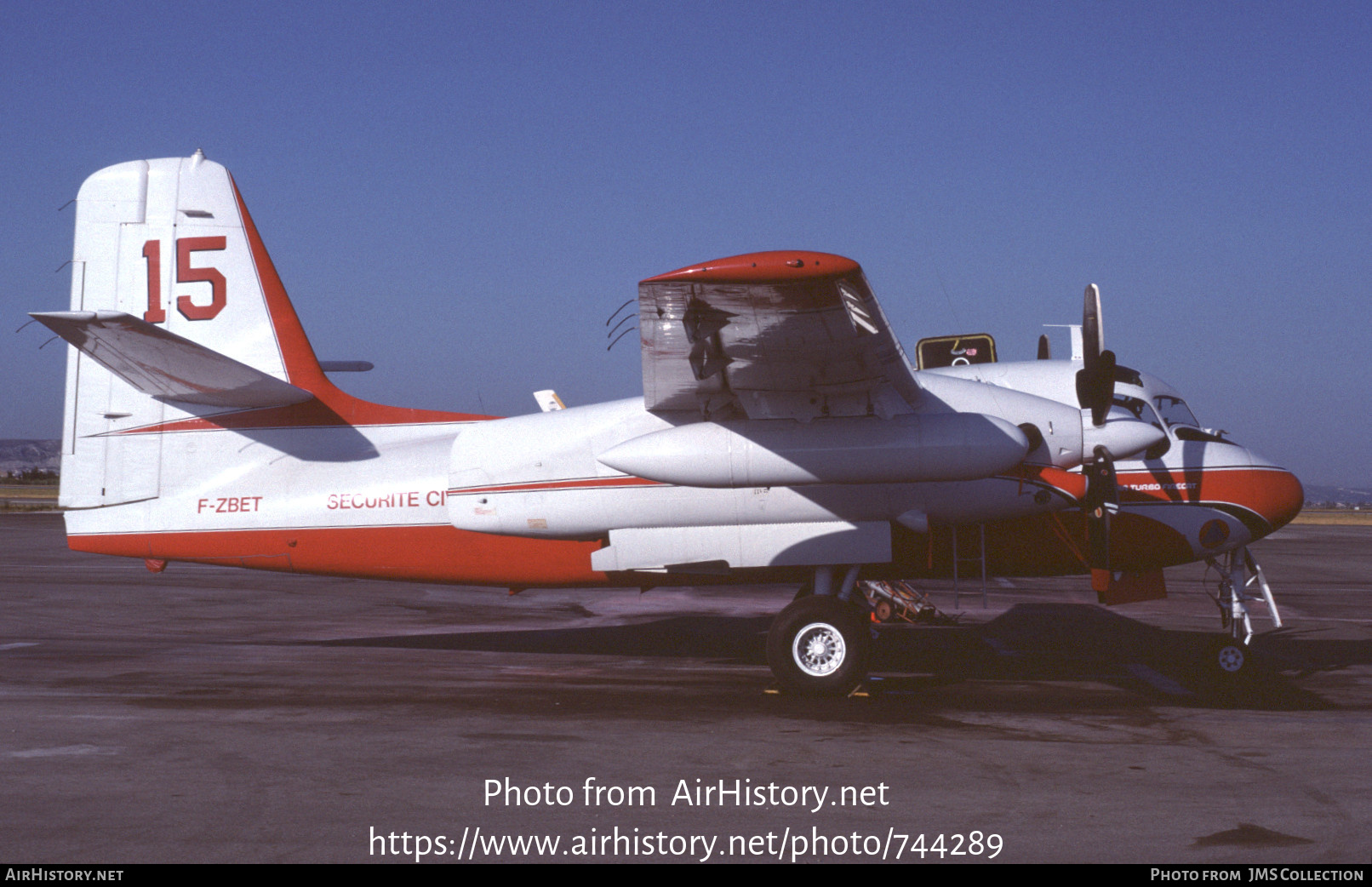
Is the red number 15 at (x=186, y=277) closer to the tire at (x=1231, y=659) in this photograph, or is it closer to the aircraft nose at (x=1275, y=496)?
the tire at (x=1231, y=659)

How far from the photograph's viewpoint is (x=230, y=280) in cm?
1188

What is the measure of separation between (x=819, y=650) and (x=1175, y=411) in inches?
214

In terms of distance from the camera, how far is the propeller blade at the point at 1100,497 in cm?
1046

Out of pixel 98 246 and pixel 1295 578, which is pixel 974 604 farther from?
pixel 98 246

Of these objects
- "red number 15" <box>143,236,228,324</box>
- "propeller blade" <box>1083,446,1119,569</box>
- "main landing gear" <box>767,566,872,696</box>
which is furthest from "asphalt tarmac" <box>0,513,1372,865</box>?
"red number 15" <box>143,236,228,324</box>

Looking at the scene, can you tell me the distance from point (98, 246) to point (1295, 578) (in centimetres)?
2633

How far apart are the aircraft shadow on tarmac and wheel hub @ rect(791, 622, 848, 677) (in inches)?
28.5

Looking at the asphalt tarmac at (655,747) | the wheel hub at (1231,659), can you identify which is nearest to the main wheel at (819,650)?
the asphalt tarmac at (655,747)

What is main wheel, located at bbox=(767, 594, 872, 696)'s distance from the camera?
9.95 metres

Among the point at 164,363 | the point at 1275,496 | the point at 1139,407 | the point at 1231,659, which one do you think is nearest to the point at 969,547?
the point at 1139,407

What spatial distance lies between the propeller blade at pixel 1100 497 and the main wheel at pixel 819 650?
2.70 meters

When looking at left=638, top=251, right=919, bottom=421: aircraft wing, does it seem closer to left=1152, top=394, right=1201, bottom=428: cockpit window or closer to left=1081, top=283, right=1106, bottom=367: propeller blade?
left=1081, top=283, right=1106, bottom=367: propeller blade

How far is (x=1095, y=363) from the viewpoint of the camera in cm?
1032

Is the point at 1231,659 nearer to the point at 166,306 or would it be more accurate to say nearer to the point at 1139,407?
the point at 1139,407
